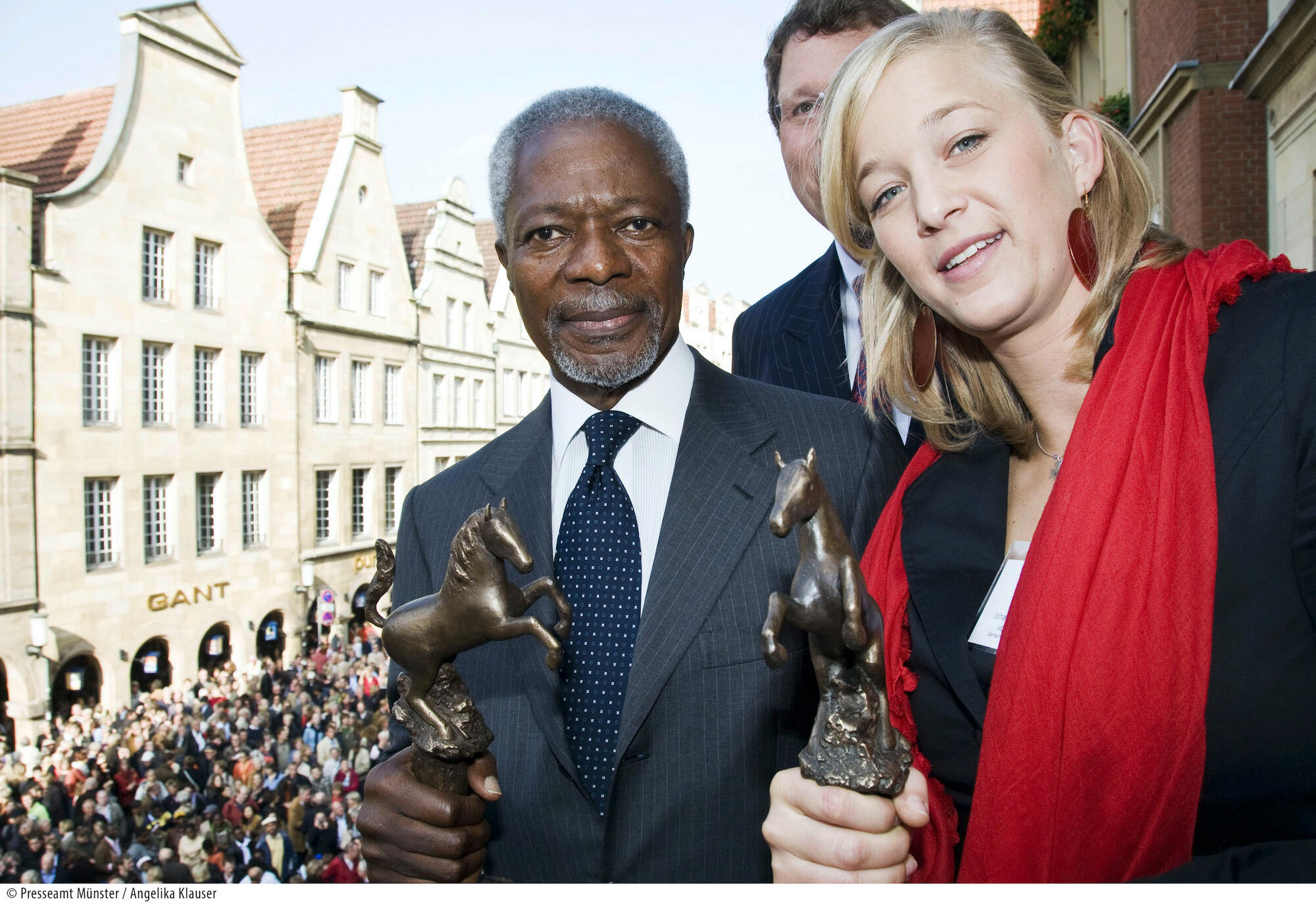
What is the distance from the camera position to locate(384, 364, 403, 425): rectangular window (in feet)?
82.6

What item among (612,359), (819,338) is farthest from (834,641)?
(819,338)

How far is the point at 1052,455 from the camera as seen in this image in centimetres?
228

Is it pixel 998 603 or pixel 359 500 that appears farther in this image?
pixel 359 500

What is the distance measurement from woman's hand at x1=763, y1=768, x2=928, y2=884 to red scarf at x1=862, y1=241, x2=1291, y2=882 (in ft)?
1.35

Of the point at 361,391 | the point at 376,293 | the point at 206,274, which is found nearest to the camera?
the point at 206,274

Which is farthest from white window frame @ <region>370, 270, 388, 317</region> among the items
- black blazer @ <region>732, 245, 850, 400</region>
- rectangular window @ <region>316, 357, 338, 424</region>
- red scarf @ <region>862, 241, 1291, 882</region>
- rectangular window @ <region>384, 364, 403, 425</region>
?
red scarf @ <region>862, 241, 1291, 882</region>

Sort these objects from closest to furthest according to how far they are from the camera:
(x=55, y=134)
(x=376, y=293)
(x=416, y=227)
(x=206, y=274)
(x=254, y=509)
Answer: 1. (x=55, y=134)
2. (x=206, y=274)
3. (x=254, y=509)
4. (x=376, y=293)
5. (x=416, y=227)

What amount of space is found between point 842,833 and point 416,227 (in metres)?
31.4

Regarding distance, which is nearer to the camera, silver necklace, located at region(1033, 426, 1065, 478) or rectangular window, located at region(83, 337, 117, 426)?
silver necklace, located at region(1033, 426, 1065, 478)

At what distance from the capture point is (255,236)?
20.7 meters

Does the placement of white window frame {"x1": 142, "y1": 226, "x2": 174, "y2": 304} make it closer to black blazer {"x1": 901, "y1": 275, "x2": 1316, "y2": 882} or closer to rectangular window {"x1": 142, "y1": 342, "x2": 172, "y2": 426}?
rectangular window {"x1": 142, "y1": 342, "x2": 172, "y2": 426}

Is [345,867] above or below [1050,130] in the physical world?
below

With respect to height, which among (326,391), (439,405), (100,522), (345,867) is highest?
(326,391)

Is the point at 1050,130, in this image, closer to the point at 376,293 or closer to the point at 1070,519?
the point at 1070,519
